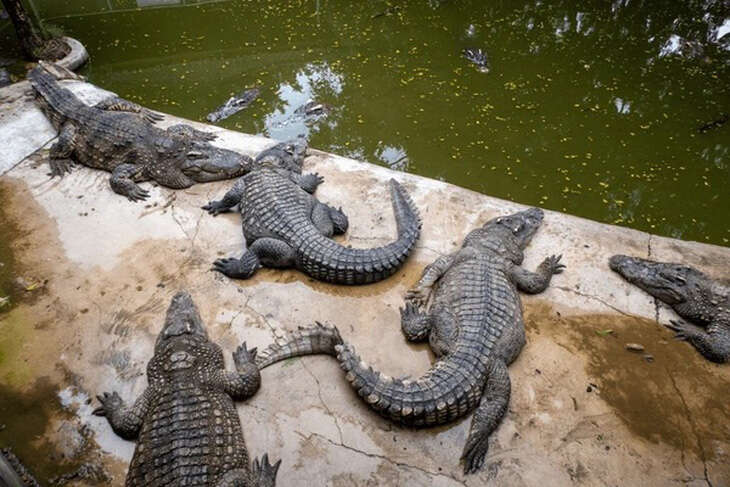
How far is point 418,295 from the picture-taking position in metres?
4.27

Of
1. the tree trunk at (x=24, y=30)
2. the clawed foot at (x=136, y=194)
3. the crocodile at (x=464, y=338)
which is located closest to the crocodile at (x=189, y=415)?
the crocodile at (x=464, y=338)

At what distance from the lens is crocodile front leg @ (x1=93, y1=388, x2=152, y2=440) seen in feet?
10.9

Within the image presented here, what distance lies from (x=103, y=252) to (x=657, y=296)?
519 cm

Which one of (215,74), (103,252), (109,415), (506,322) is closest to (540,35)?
(215,74)

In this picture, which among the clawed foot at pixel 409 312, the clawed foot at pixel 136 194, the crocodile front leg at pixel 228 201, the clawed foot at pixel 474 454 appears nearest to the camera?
the clawed foot at pixel 474 454

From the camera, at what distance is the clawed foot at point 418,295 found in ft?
14.0

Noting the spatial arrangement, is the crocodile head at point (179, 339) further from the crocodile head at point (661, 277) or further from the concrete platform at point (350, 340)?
the crocodile head at point (661, 277)

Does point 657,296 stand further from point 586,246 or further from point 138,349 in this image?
point 138,349

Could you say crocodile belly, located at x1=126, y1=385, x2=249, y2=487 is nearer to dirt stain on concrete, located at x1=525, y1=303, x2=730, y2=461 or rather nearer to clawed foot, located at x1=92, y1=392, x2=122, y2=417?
clawed foot, located at x1=92, y1=392, x2=122, y2=417

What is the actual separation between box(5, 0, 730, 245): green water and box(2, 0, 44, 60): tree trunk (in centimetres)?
92

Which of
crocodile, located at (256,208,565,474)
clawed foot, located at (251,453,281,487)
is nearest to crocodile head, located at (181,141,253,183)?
crocodile, located at (256,208,565,474)

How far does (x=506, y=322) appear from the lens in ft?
12.3

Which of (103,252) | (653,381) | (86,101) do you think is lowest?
(653,381)

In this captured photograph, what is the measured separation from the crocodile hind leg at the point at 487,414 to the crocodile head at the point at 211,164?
3578 millimetres
